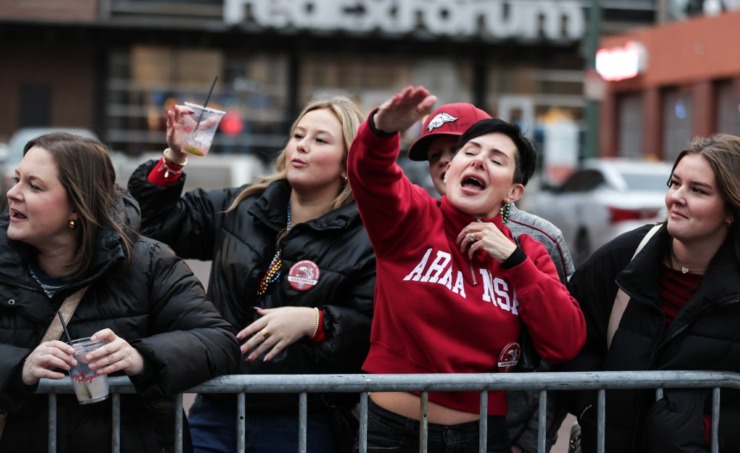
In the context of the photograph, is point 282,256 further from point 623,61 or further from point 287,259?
point 623,61

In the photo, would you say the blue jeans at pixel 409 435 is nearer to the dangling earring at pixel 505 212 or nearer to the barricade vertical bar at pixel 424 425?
the barricade vertical bar at pixel 424 425

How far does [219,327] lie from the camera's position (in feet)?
10.6

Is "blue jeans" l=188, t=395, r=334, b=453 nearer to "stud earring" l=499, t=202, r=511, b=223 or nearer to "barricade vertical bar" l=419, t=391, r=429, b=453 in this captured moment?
"barricade vertical bar" l=419, t=391, r=429, b=453

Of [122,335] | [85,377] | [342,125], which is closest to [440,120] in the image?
[342,125]

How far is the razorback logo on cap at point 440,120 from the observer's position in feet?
12.4

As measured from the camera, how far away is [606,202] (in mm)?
14586

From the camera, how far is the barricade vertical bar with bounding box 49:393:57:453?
3.00 m

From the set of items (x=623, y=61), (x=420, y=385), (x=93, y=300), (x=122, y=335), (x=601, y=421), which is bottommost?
(x=601, y=421)

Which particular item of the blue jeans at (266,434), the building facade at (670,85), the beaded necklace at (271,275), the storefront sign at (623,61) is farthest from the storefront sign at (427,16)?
the blue jeans at (266,434)

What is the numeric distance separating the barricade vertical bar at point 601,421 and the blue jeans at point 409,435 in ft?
1.23

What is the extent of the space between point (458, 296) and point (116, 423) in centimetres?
106

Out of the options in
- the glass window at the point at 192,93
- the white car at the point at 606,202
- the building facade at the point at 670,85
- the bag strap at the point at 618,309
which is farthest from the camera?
the glass window at the point at 192,93

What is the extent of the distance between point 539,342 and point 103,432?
133cm

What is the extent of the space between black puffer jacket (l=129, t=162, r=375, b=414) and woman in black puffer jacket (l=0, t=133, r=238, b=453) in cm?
44
